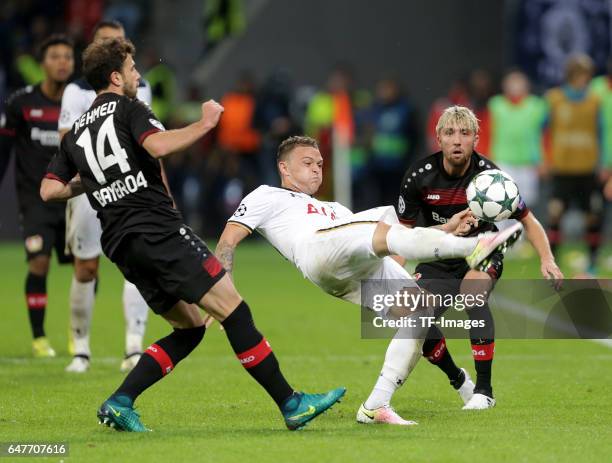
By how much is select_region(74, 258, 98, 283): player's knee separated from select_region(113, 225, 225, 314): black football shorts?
2.83 m

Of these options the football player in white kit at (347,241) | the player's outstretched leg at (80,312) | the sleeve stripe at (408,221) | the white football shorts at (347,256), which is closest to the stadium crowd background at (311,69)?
the player's outstretched leg at (80,312)

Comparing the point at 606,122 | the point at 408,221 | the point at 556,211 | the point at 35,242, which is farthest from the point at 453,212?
the point at 606,122

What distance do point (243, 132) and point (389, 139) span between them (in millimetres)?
2327

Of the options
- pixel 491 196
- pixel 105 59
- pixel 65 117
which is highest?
pixel 105 59

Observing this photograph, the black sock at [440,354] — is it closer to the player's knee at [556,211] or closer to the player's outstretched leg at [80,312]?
the player's outstretched leg at [80,312]

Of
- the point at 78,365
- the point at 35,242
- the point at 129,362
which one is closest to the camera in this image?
the point at 129,362

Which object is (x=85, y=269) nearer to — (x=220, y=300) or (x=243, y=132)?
(x=220, y=300)

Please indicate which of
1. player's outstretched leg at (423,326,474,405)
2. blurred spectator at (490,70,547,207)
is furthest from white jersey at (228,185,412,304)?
blurred spectator at (490,70,547,207)

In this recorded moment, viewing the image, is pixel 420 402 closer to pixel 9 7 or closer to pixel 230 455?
pixel 230 455

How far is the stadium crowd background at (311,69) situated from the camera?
21484 mm

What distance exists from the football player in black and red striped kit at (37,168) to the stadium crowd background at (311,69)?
9318mm

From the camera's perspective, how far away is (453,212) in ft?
26.5

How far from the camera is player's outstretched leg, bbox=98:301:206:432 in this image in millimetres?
7066

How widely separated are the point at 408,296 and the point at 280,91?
14.5 meters
